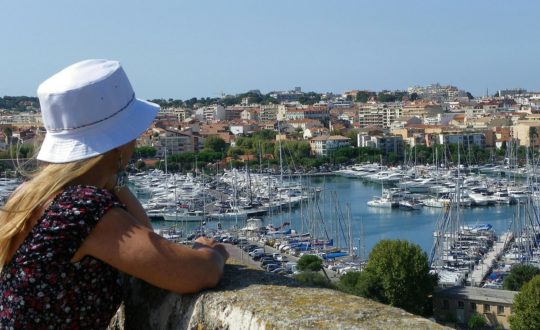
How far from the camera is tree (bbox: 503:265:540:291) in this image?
34.5 feet

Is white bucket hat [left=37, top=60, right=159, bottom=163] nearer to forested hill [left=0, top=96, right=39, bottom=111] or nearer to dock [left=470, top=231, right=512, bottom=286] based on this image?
dock [left=470, top=231, right=512, bottom=286]

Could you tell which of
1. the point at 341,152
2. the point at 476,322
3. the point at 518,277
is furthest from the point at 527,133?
the point at 476,322

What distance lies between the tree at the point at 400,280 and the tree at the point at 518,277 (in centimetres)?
124

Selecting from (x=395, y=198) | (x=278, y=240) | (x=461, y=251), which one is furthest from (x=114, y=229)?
(x=395, y=198)

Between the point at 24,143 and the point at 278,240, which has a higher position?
the point at 24,143

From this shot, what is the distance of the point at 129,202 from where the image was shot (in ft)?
3.14

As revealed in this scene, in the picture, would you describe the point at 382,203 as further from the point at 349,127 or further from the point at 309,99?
the point at 309,99

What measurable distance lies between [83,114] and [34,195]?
9cm

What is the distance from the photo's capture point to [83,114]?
81 centimetres

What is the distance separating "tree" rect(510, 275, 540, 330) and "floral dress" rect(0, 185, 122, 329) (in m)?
7.61

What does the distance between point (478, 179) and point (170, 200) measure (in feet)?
30.3

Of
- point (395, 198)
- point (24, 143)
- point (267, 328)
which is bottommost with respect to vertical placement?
point (395, 198)

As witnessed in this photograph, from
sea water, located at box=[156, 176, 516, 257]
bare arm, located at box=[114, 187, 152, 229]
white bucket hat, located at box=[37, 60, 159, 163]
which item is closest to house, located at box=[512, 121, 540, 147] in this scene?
sea water, located at box=[156, 176, 516, 257]

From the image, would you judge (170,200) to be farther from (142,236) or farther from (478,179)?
(142,236)
